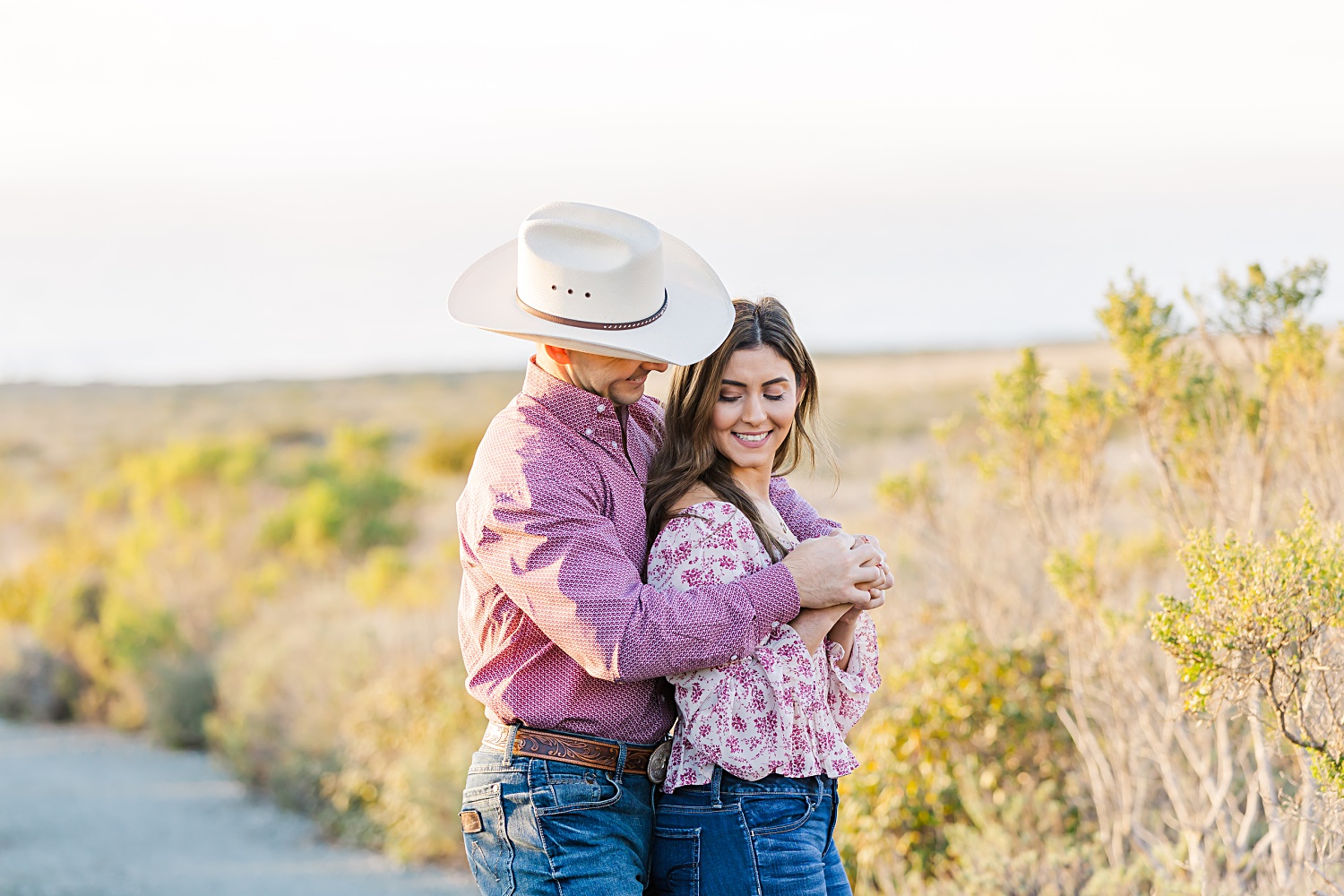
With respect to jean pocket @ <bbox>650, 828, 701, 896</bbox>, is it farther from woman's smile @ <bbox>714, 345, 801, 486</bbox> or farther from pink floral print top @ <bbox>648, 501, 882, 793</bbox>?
woman's smile @ <bbox>714, 345, 801, 486</bbox>

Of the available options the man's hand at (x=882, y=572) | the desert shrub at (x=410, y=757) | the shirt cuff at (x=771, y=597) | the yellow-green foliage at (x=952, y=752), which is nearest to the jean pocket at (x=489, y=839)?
the shirt cuff at (x=771, y=597)

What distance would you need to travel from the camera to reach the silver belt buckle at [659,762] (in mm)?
2477

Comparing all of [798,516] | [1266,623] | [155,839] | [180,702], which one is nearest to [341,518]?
[180,702]

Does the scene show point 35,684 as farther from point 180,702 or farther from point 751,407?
point 751,407

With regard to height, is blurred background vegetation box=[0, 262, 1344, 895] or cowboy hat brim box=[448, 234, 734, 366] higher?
cowboy hat brim box=[448, 234, 734, 366]

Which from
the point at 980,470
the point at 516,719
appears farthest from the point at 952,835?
the point at 516,719

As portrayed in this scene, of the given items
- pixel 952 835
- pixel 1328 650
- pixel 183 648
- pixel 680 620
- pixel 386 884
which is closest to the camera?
pixel 680 620

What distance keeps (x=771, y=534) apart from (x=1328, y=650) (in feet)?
4.63

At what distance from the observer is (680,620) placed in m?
2.32

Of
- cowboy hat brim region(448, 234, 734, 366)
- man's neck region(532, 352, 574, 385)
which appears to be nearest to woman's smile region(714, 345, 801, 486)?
cowboy hat brim region(448, 234, 734, 366)

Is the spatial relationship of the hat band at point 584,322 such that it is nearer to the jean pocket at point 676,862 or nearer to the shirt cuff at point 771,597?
the shirt cuff at point 771,597

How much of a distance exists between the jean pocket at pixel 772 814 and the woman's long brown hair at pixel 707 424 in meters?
0.49

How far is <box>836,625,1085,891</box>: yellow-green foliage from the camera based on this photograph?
15.9ft

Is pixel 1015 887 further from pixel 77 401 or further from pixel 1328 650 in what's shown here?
pixel 77 401
